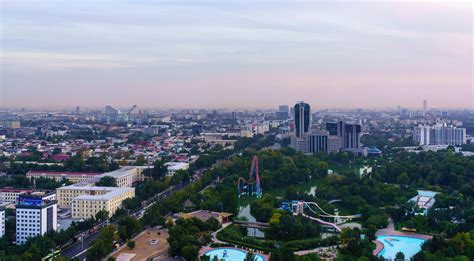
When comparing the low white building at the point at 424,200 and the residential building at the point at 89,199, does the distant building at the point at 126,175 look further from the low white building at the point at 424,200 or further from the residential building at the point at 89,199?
the low white building at the point at 424,200

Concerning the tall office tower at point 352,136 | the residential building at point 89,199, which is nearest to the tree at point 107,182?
the residential building at point 89,199

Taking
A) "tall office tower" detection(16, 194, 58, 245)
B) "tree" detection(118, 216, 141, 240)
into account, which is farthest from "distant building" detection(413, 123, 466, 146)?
"tall office tower" detection(16, 194, 58, 245)

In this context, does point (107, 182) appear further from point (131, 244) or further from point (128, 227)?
point (131, 244)

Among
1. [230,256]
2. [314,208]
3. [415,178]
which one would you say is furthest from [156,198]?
[415,178]

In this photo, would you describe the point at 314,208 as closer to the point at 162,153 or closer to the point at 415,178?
the point at 415,178

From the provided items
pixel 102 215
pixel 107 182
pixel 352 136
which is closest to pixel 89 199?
pixel 102 215

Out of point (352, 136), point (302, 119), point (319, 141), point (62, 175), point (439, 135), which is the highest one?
point (302, 119)

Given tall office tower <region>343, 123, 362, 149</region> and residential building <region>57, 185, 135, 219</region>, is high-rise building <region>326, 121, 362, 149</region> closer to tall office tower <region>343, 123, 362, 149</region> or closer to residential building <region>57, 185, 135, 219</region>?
tall office tower <region>343, 123, 362, 149</region>
